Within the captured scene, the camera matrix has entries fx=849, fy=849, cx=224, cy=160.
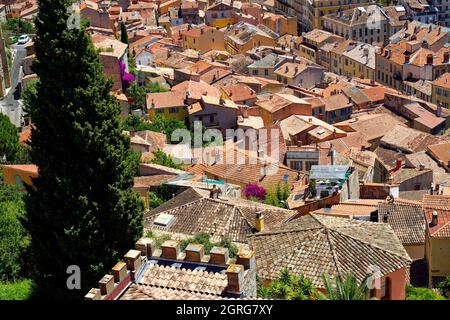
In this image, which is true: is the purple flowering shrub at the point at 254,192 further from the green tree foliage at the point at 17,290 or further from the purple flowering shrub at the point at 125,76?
the purple flowering shrub at the point at 125,76

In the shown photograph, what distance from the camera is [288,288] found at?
54.8 feet

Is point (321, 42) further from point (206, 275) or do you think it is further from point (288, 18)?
point (206, 275)

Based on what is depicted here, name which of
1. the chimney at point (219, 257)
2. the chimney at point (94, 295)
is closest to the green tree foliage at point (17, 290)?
the chimney at point (94, 295)

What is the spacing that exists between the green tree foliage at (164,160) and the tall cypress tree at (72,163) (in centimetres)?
1989

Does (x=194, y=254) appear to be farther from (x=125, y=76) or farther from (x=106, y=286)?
(x=125, y=76)

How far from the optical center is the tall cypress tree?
57.9 ft

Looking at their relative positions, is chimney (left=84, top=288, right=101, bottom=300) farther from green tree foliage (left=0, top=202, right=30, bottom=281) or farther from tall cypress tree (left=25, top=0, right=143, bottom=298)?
green tree foliage (left=0, top=202, right=30, bottom=281)

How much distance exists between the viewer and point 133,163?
18.9 m

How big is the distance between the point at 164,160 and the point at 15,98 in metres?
9.97

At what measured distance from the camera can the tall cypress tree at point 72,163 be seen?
17.7 meters

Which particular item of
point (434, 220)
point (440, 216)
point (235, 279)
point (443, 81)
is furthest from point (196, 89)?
point (235, 279)

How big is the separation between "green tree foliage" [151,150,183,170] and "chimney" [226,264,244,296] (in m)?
24.5

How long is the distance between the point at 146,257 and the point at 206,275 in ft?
4.35

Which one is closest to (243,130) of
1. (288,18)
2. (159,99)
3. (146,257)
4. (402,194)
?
(159,99)
